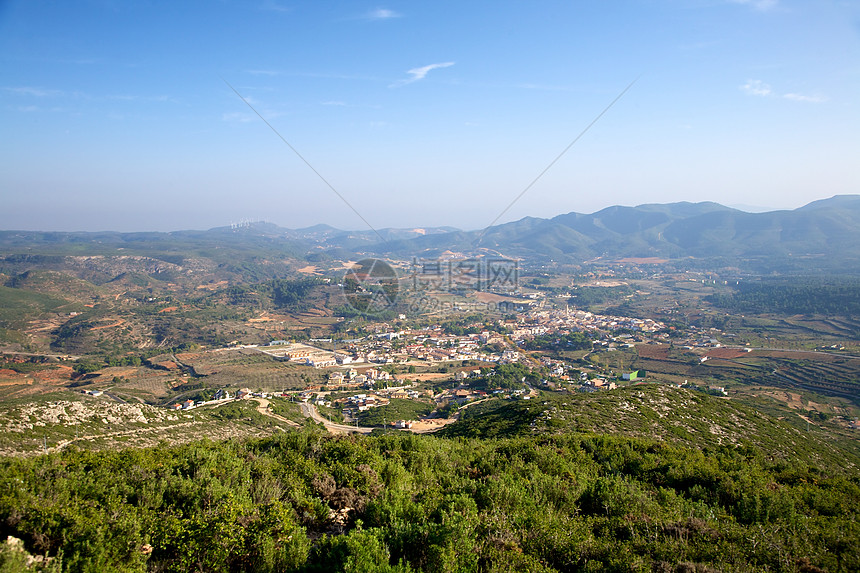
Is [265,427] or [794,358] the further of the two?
[794,358]

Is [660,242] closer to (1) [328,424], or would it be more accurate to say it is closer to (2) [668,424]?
(2) [668,424]

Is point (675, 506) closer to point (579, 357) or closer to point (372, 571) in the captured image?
point (372, 571)

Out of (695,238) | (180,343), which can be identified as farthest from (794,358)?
(695,238)

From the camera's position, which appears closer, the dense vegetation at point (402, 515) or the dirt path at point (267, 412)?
the dense vegetation at point (402, 515)

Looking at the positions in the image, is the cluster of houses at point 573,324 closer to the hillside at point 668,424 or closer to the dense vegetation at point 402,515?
the hillside at point 668,424

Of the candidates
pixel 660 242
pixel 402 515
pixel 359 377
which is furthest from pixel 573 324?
pixel 660 242

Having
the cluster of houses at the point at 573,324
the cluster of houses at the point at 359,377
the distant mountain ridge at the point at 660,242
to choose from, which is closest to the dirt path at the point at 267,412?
the cluster of houses at the point at 359,377
